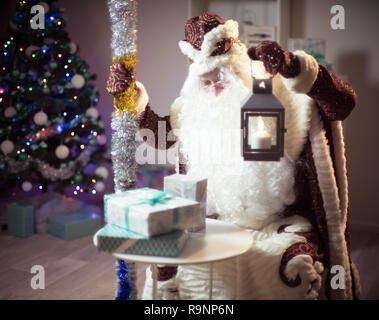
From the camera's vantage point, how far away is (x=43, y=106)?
3410 millimetres

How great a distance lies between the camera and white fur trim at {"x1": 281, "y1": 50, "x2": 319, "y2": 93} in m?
1.47

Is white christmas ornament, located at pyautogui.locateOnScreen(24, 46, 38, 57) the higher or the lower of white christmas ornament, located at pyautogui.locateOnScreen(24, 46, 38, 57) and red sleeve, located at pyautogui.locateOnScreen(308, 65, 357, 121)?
the higher

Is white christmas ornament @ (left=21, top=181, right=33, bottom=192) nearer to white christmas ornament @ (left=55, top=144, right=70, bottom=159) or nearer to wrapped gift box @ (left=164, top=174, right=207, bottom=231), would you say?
white christmas ornament @ (left=55, top=144, right=70, bottom=159)

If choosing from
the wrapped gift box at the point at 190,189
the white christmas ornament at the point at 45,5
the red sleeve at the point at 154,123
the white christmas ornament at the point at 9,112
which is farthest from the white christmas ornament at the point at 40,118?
the wrapped gift box at the point at 190,189

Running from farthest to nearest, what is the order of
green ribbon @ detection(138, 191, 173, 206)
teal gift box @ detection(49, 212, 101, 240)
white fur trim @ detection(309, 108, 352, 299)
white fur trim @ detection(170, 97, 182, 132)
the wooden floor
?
teal gift box @ detection(49, 212, 101, 240) < the wooden floor < white fur trim @ detection(170, 97, 182, 132) < white fur trim @ detection(309, 108, 352, 299) < green ribbon @ detection(138, 191, 173, 206)

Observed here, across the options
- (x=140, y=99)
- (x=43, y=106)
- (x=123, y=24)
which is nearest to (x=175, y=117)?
(x=140, y=99)

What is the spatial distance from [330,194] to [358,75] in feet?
7.28

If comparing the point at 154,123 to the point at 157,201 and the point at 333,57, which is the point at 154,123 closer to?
the point at 157,201

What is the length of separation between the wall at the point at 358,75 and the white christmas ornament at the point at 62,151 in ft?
7.26

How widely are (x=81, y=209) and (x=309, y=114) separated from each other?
8.32 feet

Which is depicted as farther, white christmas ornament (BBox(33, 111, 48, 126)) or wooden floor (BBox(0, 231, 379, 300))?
white christmas ornament (BBox(33, 111, 48, 126))

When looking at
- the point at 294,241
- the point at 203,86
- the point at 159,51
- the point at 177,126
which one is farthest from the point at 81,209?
the point at 294,241

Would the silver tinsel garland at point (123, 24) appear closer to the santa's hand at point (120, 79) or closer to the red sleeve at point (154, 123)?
the santa's hand at point (120, 79)

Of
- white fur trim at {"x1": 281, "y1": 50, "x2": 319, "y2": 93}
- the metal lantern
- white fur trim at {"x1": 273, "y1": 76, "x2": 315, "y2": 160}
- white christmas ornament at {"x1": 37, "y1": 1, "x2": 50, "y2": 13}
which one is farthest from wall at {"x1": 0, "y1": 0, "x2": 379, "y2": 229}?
the metal lantern
